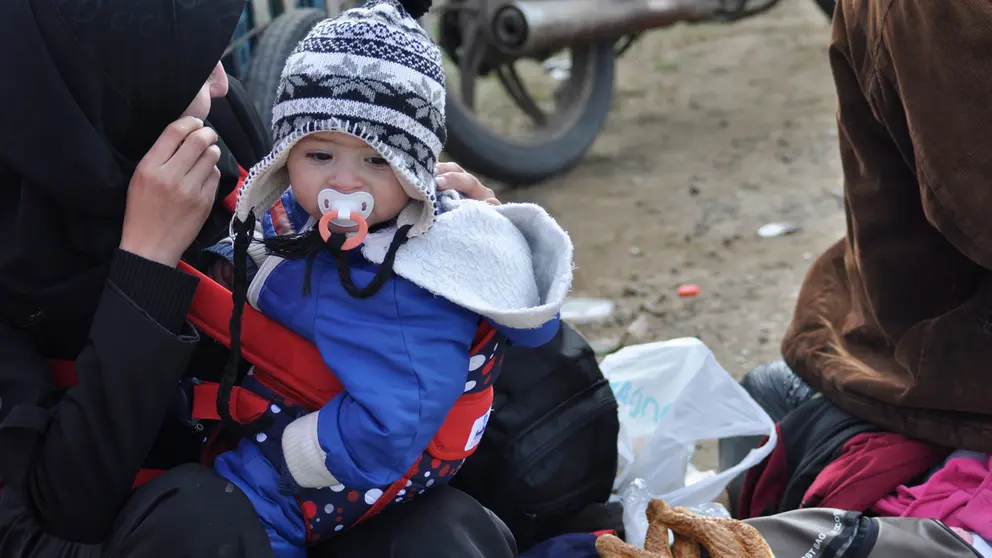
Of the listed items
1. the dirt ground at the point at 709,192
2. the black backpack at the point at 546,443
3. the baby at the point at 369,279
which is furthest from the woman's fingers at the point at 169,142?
Result: the dirt ground at the point at 709,192

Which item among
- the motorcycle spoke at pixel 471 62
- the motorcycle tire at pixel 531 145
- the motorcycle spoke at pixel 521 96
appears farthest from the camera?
the motorcycle spoke at pixel 521 96

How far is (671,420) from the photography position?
7.93 ft

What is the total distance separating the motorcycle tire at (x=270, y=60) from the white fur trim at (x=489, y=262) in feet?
4.15

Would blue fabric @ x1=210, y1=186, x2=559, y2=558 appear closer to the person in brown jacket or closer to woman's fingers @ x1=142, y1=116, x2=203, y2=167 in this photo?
woman's fingers @ x1=142, y1=116, x2=203, y2=167

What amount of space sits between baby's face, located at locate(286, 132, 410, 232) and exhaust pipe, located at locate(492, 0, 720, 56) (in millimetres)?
3456

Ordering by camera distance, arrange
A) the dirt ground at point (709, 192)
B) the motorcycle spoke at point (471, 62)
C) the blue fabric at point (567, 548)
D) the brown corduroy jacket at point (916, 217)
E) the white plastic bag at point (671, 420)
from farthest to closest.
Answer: the motorcycle spoke at point (471, 62), the dirt ground at point (709, 192), the white plastic bag at point (671, 420), the blue fabric at point (567, 548), the brown corduroy jacket at point (916, 217)

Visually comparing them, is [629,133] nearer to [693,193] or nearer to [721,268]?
[693,193]

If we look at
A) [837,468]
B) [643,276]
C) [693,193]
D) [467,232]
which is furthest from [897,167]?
[693,193]

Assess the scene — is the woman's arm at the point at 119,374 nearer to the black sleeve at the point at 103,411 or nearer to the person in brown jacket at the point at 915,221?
the black sleeve at the point at 103,411

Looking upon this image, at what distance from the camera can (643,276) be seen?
413cm

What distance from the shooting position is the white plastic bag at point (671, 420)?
228cm

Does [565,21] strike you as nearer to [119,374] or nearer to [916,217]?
[916,217]

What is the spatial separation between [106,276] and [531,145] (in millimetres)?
3610

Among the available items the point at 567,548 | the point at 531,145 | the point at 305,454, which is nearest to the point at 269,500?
the point at 305,454
